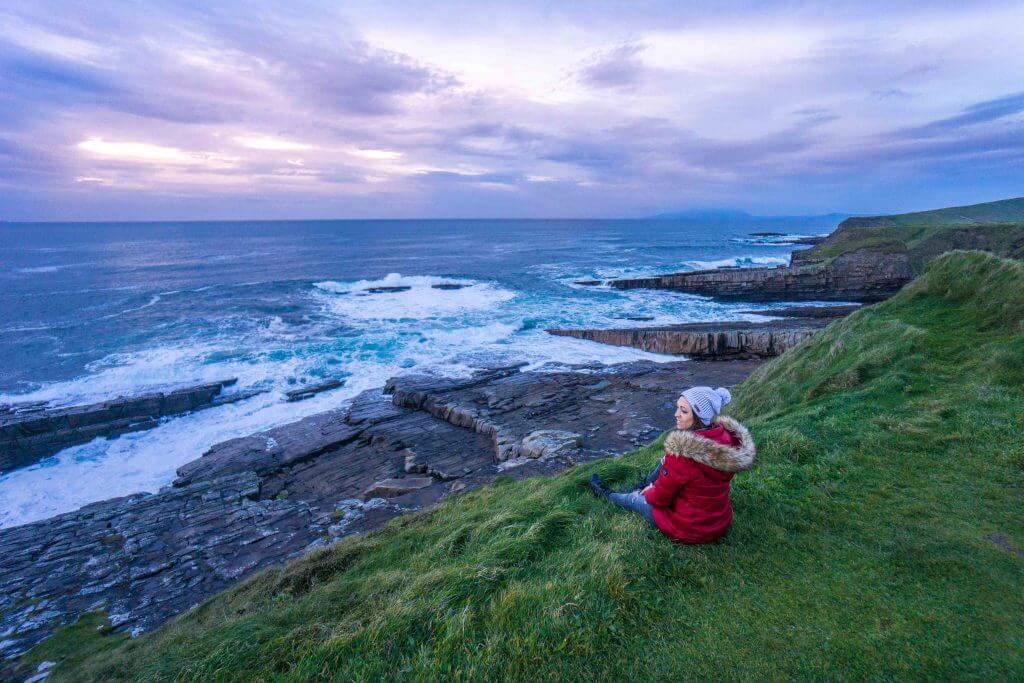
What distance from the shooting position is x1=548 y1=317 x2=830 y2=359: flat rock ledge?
2620 cm

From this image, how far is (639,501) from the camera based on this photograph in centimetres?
581

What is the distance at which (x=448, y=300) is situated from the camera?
47.8 meters

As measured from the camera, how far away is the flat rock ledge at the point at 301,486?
1031cm

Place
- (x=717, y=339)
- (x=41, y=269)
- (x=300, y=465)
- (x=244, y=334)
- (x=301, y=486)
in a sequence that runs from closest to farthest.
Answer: (x=301, y=486) < (x=300, y=465) < (x=717, y=339) < (x=244, y=334) < (x=41, y=269)

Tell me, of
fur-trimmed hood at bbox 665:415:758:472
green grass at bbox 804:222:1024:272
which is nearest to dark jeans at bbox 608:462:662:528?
fur-trimmed hood at bbox 665:415:758:472

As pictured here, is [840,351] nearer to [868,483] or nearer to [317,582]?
[868,483]

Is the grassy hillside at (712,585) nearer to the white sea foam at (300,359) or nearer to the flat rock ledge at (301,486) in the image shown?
the flat rock ledge at (301,486)

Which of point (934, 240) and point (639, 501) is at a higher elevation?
point (934, 240)

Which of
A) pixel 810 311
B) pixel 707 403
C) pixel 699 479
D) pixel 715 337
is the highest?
pixel 707 403

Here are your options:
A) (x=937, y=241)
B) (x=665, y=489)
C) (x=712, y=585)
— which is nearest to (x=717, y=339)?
(x=665, y=489)

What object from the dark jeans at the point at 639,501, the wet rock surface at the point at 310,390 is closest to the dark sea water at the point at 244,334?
the wet rock surface at the point at 310,390

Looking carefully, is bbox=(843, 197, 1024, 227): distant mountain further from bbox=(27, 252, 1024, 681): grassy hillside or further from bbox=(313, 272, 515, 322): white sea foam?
bbox=(27, 252, 1024, 681): grassy hillside

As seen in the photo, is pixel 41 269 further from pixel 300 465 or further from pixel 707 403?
pixel 707 403

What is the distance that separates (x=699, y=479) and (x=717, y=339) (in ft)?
77.7
